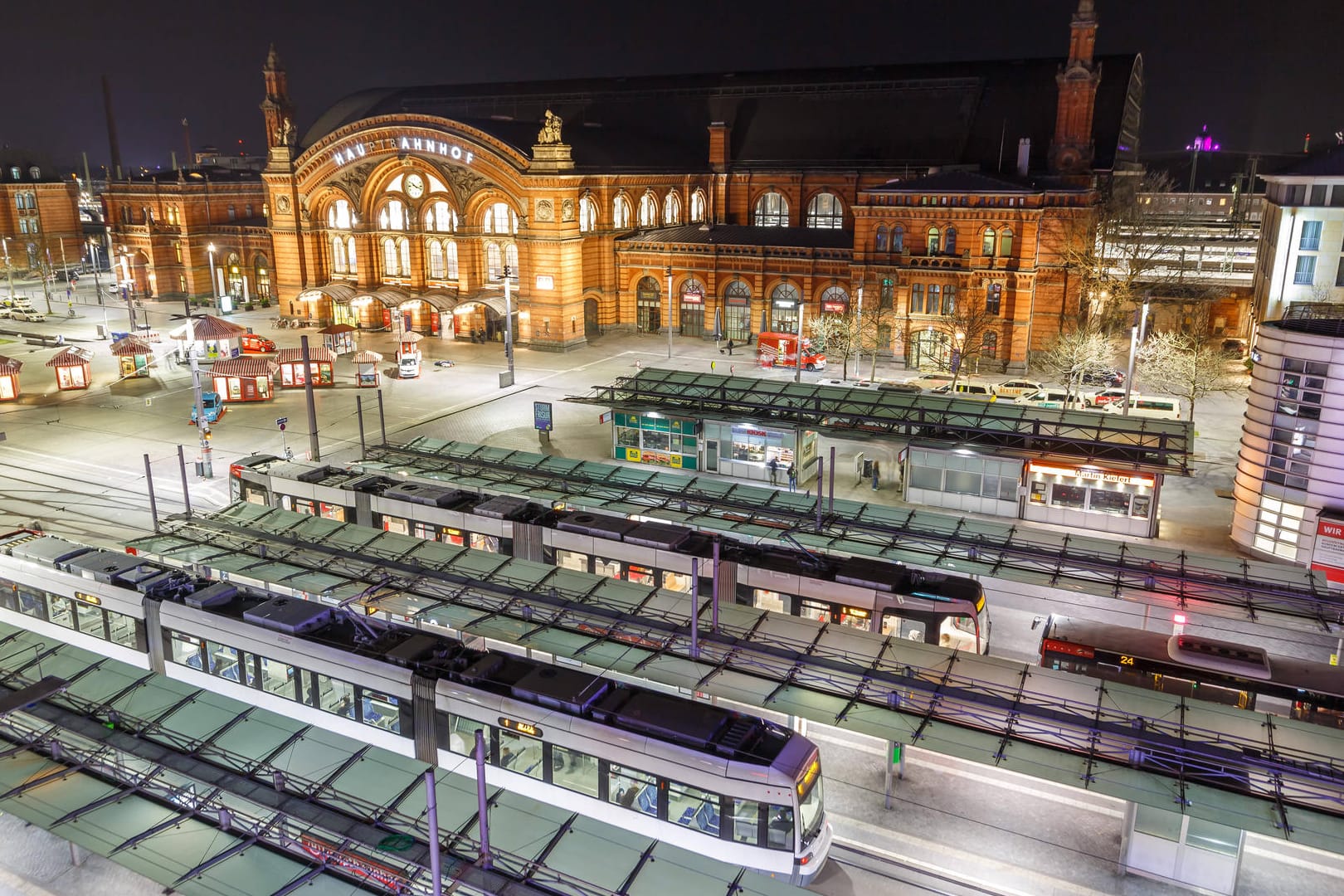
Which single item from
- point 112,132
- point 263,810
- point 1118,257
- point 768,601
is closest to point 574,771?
point 263,810

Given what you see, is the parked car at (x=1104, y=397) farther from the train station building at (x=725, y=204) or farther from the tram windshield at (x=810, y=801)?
the tram windshield at (x=810, y=801)

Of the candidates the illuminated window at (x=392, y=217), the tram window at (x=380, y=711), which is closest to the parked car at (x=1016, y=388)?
the tram window at (x=380, y=711)

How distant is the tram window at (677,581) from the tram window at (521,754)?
9316 millimetres

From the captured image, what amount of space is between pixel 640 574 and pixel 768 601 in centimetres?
399

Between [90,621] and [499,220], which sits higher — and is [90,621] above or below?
below

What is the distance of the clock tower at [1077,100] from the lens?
62.0 metres

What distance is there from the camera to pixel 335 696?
20.0 m

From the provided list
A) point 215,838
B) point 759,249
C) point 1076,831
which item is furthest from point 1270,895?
point 759,249

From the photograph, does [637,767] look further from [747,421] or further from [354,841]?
[747,421]

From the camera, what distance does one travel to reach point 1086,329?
60.5 meters

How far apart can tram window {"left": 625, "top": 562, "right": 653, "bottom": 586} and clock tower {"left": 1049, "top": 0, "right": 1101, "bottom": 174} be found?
51079mm

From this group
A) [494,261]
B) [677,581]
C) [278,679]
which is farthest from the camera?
[494,261]

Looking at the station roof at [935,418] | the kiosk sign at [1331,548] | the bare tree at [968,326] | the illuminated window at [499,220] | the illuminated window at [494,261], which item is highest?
the illuminated window at [499,220]

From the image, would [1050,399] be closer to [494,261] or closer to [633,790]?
[633,790]
